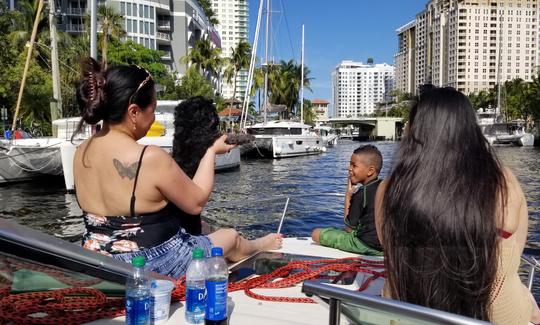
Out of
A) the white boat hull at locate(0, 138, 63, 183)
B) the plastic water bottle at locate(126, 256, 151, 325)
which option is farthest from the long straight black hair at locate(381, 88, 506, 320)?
the white boat hull at locate(0, 138, 63, 183)

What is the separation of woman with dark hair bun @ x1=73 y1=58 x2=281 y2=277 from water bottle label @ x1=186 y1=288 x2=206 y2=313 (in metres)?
0.53

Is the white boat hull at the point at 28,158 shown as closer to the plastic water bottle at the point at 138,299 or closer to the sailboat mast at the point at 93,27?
the sailboat mast at the point at 93,27

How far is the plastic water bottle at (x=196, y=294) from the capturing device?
236 centimetres

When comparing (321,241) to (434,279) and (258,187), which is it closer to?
(434,279)

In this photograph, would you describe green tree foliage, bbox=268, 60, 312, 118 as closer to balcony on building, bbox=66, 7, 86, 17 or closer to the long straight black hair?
balcony on building, bbox=66, 7, 86, 17

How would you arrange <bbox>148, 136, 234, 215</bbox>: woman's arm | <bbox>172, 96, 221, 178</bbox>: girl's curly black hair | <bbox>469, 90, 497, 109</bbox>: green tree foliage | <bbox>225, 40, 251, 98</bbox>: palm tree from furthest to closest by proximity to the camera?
<bbox>469, 90, 497, 109</bbox>: green tree foliage, <bbox>225, 40, 251, 98</bbox>: palm tree, <bbox>172, 96, 221, 178</bbox>: girl's curly black hair, <bbox>148, 136, 234, 215</bbox>: woman's arm

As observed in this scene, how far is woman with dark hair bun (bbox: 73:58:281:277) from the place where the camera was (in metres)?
2.62

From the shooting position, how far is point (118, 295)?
2.52m

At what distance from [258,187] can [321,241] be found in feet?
46.3

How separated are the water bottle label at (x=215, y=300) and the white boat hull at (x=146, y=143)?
9.18 metres

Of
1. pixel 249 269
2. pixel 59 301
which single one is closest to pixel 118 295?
pixel 59 301

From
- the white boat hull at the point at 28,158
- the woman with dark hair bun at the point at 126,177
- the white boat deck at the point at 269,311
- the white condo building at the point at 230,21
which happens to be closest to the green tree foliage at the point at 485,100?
the white boat hull at the point at 28,158

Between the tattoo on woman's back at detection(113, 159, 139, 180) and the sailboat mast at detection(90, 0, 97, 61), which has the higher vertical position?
the sailboat mast at detection(90, 0, 97, 61)

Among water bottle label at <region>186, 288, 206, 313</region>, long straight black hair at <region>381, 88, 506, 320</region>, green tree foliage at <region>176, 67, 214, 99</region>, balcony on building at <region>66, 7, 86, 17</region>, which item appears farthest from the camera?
balcony on building at <region>66, 7, 86, 17</region>
